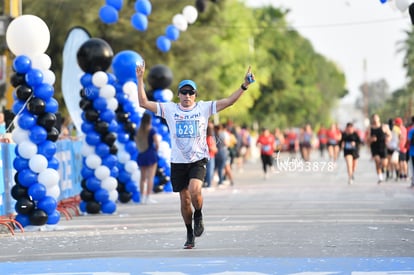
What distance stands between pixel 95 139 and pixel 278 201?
4.36 metres

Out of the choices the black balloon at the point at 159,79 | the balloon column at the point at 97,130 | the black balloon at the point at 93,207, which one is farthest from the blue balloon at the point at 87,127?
the black balloon at the point at 159,79

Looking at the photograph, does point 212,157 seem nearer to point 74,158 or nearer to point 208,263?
point 74,158

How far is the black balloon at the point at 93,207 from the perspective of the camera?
19.0 metres

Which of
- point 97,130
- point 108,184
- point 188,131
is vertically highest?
point 97,130

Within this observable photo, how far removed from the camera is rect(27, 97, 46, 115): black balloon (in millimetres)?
15906

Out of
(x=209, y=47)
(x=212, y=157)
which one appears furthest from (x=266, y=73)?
(x=212, y=157)

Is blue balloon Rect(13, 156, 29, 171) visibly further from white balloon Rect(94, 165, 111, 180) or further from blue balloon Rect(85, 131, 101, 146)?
blue balloon Rect(85, 131, 101, 146)

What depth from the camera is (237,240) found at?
1332 centimetres

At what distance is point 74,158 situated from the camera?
819 inches

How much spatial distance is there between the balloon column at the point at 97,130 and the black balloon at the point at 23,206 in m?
3.26

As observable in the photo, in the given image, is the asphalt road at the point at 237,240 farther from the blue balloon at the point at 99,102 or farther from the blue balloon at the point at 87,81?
the blue balloon at the point at 87,81

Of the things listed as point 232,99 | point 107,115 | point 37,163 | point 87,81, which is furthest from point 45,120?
point 232,99

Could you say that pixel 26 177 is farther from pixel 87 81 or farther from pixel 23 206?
pixel 87 81

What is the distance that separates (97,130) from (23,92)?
3.74 m
